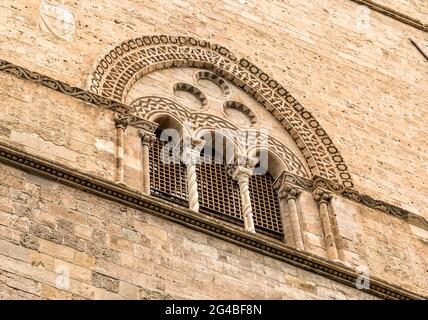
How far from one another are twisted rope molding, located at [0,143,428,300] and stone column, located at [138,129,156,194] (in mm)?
526

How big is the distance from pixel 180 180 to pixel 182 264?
5.66 ft

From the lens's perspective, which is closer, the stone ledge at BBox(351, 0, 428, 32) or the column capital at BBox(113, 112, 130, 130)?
the column capital at BBox(113, 112, 130, 130)

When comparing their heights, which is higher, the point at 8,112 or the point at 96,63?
the point at 96,63

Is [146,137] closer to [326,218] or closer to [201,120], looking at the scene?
[201,120]

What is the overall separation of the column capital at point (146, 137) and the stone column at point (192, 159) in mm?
430

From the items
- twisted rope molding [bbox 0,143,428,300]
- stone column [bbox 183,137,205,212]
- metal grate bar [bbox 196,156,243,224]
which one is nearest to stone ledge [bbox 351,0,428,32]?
metal grate bar [bbox 196,156,243,224]

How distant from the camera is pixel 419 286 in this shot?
11.9 meters

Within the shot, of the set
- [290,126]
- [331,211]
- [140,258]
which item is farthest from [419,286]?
[140,258]

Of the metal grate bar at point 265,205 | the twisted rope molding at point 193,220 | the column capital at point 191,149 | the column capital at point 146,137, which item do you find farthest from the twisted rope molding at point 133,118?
the twisted rope molding at point 193,220

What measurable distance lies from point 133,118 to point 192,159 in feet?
2.41

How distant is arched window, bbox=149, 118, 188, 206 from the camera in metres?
11.6

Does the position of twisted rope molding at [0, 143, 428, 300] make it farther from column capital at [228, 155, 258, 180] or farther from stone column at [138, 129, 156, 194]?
column capital at [228, 155, 258, 180]

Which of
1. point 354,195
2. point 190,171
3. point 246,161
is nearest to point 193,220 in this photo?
point 190,171

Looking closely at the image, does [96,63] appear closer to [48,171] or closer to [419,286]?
[48,171]
